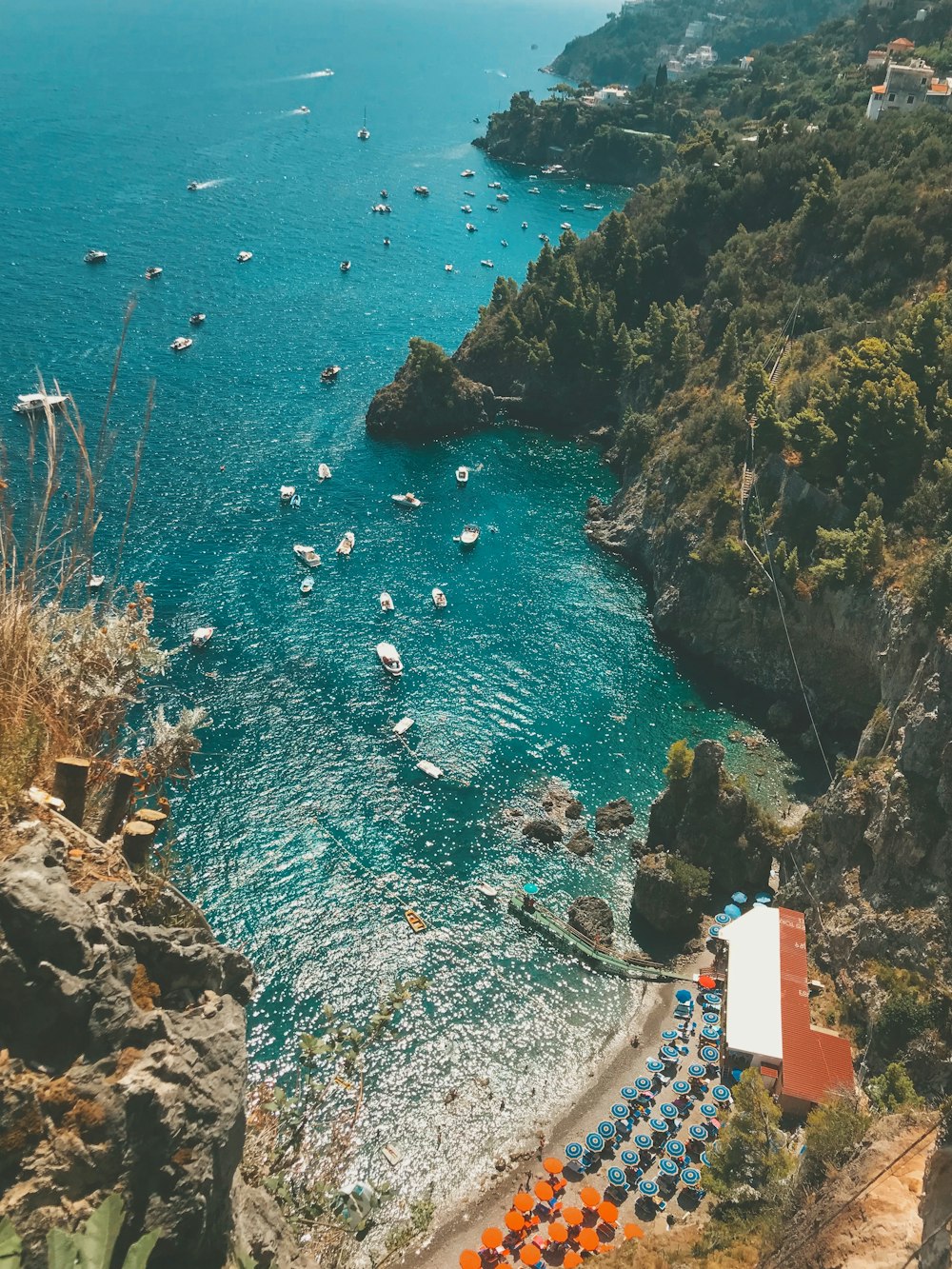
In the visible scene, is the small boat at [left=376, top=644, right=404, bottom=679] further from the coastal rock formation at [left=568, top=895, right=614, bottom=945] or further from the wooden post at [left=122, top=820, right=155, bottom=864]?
the wooden post at [left=122, top=820, right=155, bottom=864]

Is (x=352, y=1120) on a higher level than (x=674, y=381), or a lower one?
lower

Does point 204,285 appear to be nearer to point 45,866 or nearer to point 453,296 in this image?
point 453,296

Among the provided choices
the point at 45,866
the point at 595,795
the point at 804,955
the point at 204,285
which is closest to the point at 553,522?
Answer: the point at 595,795

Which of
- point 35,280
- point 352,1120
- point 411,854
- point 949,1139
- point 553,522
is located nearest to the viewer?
point 949,1139

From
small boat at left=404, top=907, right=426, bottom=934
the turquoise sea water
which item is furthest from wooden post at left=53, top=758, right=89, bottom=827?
small boat at left=404, top=907, right=426, bottom=934

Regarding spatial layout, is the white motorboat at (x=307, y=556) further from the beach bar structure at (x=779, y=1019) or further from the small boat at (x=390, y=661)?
the beach bar structure at (x=779, y=1019)

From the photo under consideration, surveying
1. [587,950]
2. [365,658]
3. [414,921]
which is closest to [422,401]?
[365,658]
